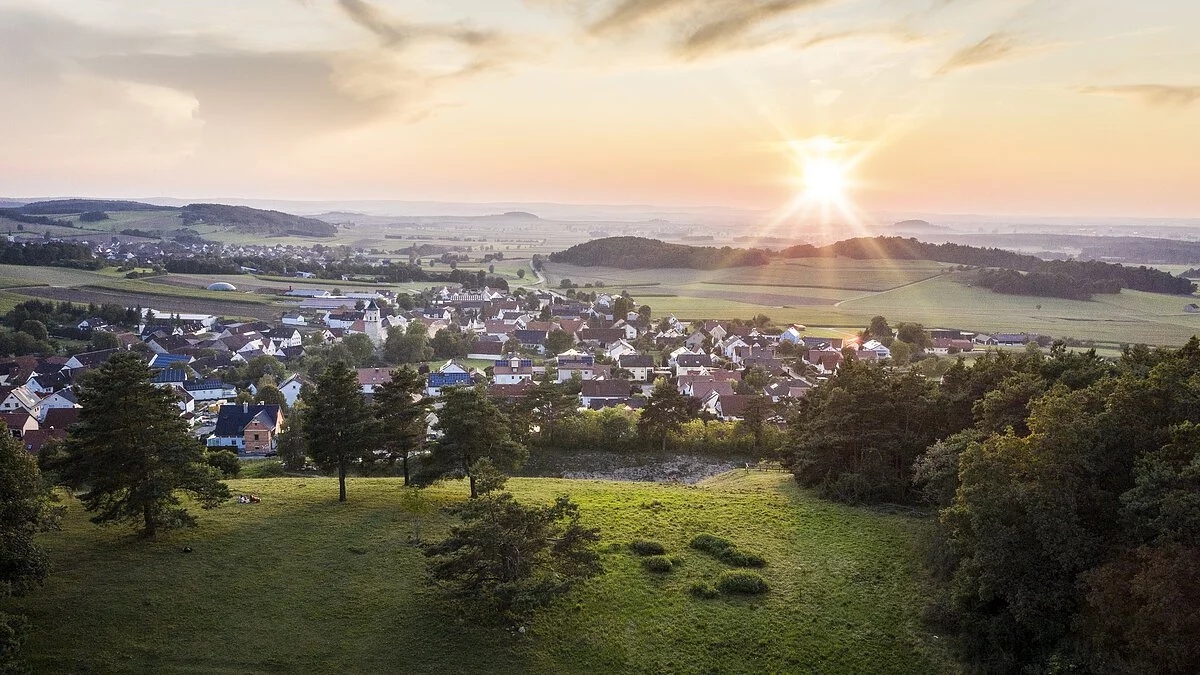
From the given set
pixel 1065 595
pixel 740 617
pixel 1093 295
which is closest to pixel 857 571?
pixel 740 617

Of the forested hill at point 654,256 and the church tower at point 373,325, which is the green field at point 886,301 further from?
the church tower at point 373,325

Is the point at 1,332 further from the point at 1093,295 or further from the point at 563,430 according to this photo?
the point at 1093,295

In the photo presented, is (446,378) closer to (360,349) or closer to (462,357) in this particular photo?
(462,357)

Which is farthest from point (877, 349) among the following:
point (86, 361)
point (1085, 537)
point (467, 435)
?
point (86, 361)

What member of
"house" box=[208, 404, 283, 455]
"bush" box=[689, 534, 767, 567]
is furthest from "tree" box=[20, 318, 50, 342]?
"bush" box=[689, 534, 767, 567]

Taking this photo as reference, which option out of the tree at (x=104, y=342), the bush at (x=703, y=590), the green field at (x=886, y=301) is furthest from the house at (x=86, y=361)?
the green field at (x=886, y=301)
